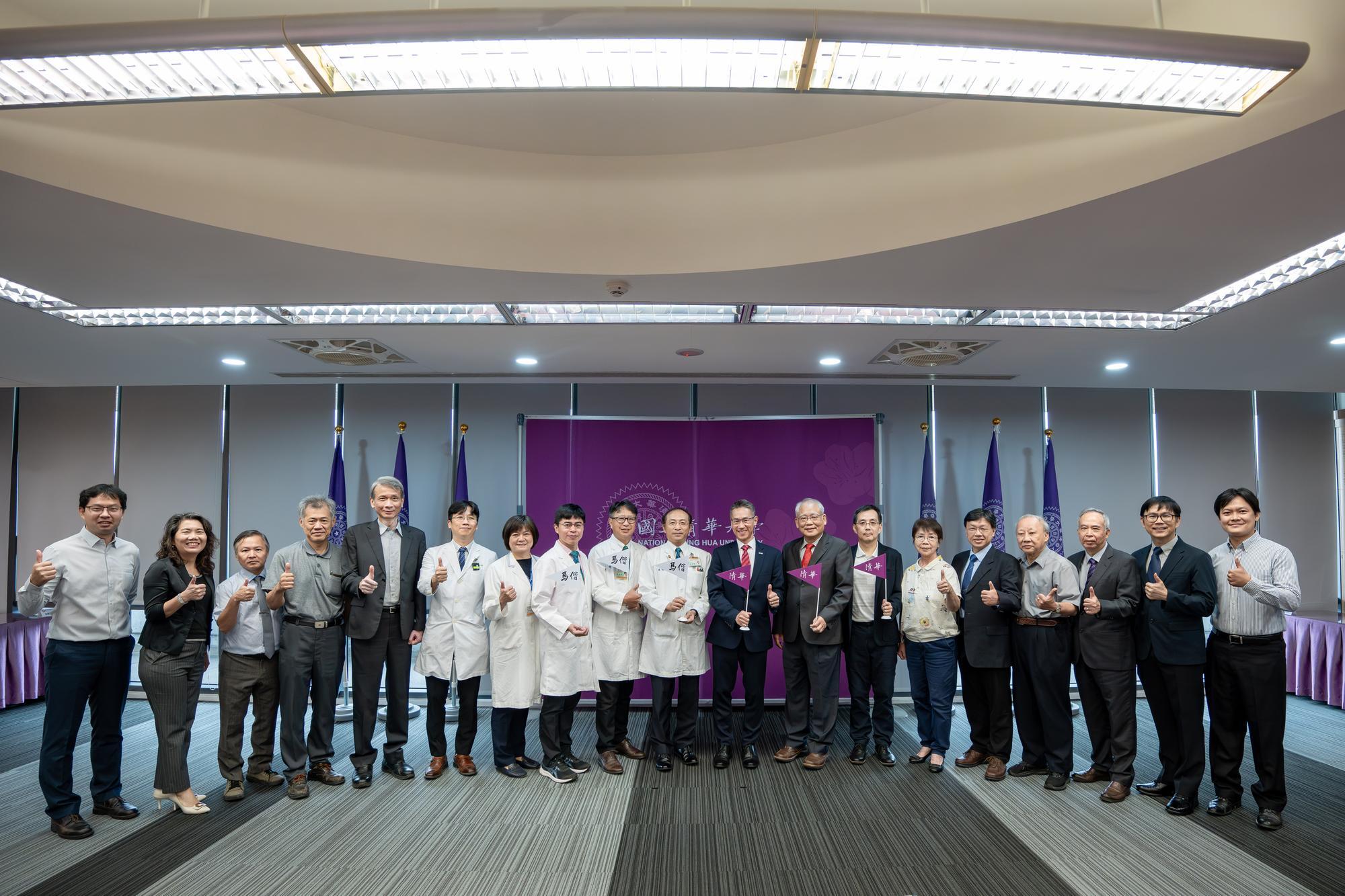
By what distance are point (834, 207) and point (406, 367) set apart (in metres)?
4.09


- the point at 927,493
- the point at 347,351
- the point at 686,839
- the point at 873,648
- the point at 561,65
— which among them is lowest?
the point at 686,839

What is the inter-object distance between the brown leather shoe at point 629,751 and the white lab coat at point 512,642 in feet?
2.45

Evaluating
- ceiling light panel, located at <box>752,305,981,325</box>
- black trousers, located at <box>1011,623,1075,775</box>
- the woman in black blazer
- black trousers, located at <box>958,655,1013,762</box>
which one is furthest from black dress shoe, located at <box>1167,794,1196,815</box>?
the woman in black blazer

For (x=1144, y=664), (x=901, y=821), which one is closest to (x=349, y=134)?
(x=901, y=821)

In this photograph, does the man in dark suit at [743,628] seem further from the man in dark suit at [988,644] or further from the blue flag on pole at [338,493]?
the blue flag on pole at [338,493]

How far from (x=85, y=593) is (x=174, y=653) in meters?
0.56

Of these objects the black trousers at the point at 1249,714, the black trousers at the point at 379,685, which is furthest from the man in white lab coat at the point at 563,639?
the black trousers at the point at 1249,714

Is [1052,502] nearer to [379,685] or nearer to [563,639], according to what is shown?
[563,639]

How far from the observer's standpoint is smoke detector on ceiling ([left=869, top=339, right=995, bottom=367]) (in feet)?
18.5

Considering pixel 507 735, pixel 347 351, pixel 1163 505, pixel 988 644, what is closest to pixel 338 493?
pixel 347 351

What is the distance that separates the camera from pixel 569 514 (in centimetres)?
518

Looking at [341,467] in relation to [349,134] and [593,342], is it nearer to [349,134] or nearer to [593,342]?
[593,342]

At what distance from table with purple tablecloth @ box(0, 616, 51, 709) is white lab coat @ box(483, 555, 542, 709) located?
14.8 ft

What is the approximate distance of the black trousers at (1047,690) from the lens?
473 centimetres
